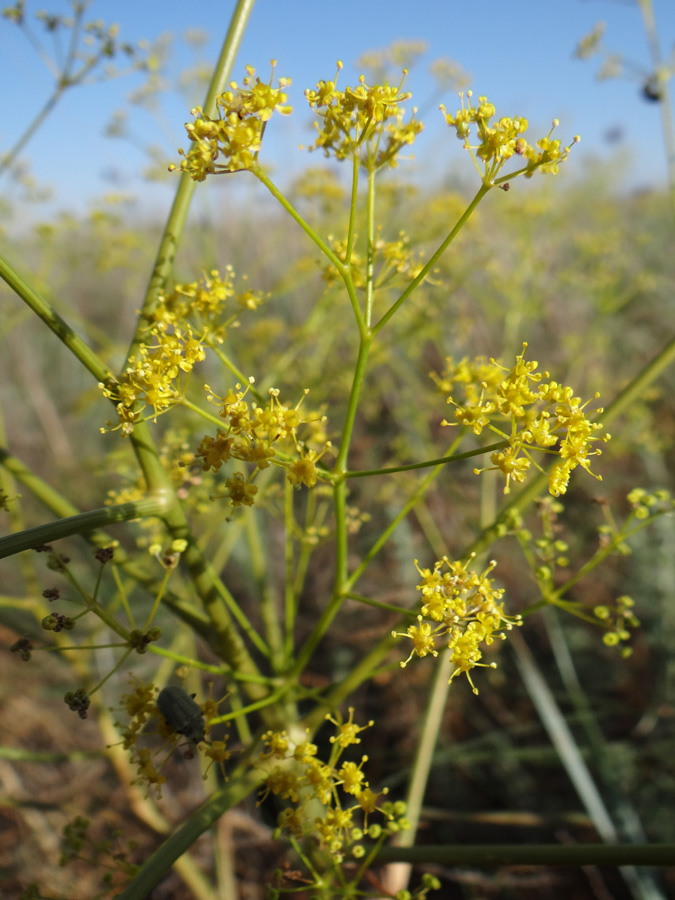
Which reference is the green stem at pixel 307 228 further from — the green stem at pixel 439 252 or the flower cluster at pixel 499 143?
the flower cluster at pixel 499 143

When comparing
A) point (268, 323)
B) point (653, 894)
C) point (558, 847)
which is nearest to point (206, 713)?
point (558, 847)

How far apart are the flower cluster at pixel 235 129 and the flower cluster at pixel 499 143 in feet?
1.25

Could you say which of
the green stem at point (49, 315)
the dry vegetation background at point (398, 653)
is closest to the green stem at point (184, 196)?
the green stem at point (49, 315)

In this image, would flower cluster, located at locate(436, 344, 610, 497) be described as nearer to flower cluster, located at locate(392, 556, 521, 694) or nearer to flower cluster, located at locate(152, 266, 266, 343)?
flower cluster, located at locate(392, 556, 521, 694)

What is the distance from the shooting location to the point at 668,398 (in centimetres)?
570

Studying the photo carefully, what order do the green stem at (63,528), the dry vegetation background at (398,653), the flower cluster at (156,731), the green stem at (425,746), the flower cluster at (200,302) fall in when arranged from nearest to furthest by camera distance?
the green stem at (63,528) → the flower cluster at (156,731) → the flower cluster at (200,302) → the green stem at (425,746) → the dry vegetation background at (398,653)

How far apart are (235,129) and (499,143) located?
0.54 metres

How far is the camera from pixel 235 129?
114cm

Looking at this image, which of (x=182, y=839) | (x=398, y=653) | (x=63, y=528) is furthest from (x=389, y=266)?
(x=398, y=653)

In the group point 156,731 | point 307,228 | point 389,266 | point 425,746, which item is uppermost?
point 389,266

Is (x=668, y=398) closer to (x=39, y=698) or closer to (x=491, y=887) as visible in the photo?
(x=491, y=887)

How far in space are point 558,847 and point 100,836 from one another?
3503 mm

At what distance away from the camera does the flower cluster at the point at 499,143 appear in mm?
1190

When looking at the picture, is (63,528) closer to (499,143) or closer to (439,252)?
(439,252)
